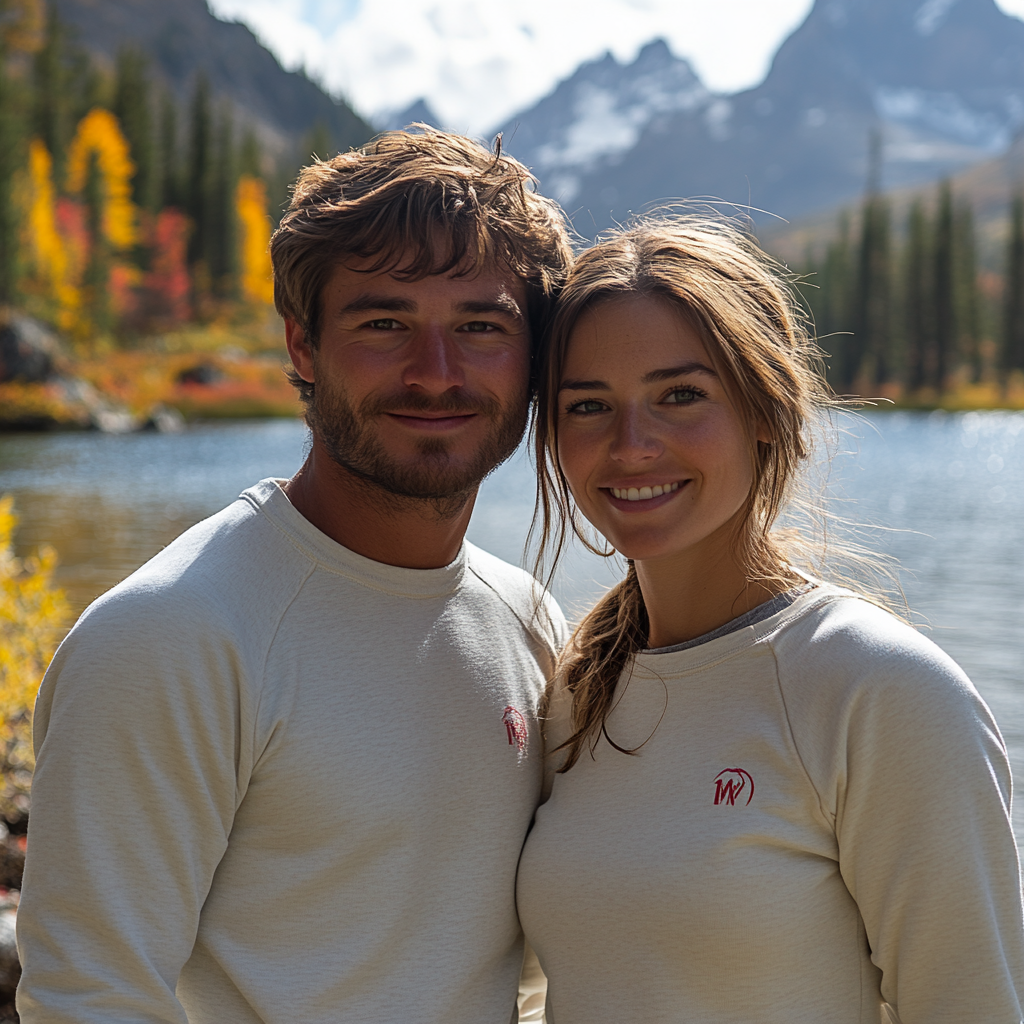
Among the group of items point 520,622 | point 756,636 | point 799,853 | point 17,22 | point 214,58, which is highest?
point 214,58

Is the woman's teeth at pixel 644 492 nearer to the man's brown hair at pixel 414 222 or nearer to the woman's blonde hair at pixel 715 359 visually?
the woman's blonde hair at pixel 715 359

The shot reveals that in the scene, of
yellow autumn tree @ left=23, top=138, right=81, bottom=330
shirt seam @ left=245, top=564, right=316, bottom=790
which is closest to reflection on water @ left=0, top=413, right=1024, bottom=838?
shirt seam @ left=245, top=564, right=316, bottom=790

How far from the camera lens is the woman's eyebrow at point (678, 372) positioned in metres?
2.25

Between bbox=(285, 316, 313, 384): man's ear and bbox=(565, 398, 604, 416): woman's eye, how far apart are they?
2.09 feet

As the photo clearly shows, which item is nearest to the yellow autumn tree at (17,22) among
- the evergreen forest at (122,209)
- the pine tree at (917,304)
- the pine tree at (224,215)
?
the evergreen forest at (122,209)

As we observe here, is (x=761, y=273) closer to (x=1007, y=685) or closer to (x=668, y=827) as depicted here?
(x=668, y=827)

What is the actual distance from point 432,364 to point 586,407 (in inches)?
14.3

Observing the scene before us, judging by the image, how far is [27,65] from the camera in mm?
120750

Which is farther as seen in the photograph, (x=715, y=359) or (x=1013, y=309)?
(x=1013, y=309)

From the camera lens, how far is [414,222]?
2311 mm

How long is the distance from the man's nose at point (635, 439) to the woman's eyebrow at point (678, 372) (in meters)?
0.07

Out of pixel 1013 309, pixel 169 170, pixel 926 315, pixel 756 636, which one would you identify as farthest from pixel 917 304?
pixel 756 636

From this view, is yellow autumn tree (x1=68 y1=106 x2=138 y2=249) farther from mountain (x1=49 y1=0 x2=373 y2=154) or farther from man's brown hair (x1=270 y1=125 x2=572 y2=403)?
mountain (x1=49 y1=0 x2=373 y2=154)

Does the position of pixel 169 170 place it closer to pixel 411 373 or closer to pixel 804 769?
pixel 411 373
